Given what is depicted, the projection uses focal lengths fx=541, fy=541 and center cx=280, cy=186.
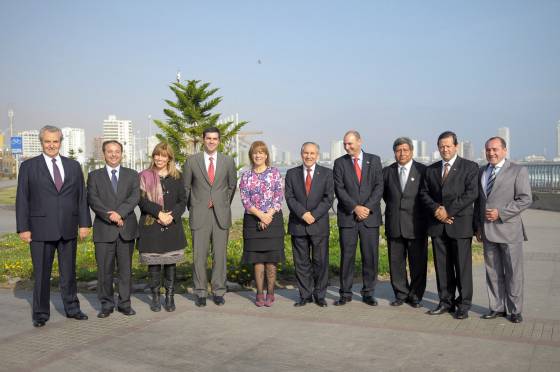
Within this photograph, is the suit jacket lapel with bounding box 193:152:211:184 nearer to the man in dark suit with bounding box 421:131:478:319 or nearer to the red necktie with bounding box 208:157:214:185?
the red necktie with bounding box 208:157:214:185

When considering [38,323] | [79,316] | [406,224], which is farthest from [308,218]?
[38,323]

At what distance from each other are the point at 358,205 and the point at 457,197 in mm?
1158

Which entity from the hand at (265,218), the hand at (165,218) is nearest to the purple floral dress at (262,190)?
the hand at (265,218)

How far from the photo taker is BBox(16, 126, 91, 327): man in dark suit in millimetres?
5695

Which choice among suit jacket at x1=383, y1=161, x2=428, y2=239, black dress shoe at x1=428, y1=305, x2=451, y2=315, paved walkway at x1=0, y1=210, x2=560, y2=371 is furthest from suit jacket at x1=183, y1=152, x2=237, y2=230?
black dress shoe at x1=428, y1=305, x2=451, y2=315

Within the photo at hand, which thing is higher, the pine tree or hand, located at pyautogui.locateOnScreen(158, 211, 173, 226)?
the pine tree

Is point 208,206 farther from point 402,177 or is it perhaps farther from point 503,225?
point 503,225

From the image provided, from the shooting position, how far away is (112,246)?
6.19 m

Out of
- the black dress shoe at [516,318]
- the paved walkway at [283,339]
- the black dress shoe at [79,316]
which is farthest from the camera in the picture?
the black dress shoe at [79,316]

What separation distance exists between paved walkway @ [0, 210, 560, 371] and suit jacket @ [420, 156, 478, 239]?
957mm

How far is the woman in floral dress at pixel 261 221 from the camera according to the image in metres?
6.51

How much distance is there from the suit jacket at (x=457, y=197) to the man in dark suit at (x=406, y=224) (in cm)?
28

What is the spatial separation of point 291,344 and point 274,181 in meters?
2.25

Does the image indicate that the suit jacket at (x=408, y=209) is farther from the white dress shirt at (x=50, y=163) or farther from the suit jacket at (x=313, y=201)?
the white dress shirt at (x=50, y=163)
